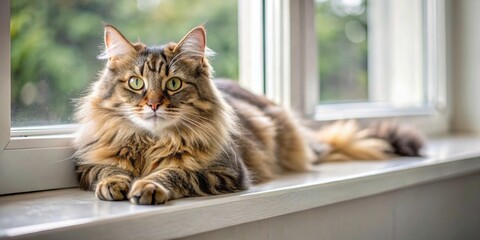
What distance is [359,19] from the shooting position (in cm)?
251

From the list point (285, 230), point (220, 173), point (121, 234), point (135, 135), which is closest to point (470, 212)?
point (285, 230)

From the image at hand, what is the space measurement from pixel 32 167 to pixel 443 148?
1.42 meters

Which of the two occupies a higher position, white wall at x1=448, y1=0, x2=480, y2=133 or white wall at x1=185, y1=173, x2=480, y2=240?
white wall at x1=448, y1=0, x2=480, y2=133

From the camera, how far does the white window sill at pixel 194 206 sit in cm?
87

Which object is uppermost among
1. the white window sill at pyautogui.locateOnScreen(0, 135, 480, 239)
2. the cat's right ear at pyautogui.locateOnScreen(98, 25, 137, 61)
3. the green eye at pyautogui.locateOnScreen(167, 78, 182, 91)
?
the cat's right ear at pyautogui.locateOnScreen(98, 25, 137, 61)

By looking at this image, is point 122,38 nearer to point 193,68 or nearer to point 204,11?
point 193,68

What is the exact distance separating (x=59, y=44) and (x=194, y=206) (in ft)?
2.02

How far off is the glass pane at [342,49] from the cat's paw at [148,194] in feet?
4.10

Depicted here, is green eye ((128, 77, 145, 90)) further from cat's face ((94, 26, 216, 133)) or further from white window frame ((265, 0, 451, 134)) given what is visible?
white window frame ((265, 0, 451, 134))

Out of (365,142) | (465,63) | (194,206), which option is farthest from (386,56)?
(194,206)

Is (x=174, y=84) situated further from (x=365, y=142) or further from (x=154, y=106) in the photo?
(x=365, y=142)

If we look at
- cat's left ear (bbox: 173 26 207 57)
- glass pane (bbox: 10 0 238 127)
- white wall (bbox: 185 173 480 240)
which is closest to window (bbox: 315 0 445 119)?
→ white wall (bbox: 185 173 480 240)

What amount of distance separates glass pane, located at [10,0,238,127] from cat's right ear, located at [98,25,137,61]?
177 mm

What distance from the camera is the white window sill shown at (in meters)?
0.87
